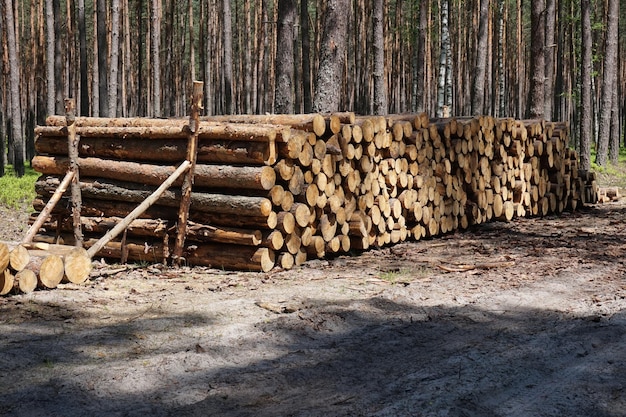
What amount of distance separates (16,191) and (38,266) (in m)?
10.3

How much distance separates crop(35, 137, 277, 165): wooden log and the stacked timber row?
5.44 feet

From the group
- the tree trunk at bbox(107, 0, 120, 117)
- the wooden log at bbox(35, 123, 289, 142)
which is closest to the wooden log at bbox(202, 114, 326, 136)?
the wooden log at bbox(35, 123, 289, 142)

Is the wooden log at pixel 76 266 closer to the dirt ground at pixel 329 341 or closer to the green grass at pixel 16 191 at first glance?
the dirt ground at pixel 329 341

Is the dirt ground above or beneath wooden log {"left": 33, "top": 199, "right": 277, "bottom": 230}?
beneath

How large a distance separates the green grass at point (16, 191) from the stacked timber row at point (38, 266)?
28.1ft

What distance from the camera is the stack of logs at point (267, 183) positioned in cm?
757

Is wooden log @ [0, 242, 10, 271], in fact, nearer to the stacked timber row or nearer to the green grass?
the stacked timber row

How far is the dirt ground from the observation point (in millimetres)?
3756

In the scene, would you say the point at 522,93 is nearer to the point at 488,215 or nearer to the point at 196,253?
the point at 488,215

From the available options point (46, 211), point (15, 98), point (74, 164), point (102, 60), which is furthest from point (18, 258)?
point (15, 98)

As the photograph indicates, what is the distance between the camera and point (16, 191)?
51.7 feet

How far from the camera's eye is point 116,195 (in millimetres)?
8422

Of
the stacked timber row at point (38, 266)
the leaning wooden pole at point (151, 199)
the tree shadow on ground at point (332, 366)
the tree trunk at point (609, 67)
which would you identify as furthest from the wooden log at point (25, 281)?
the tree trunk at point (609, 67)

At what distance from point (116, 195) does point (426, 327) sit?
15.1 feet
